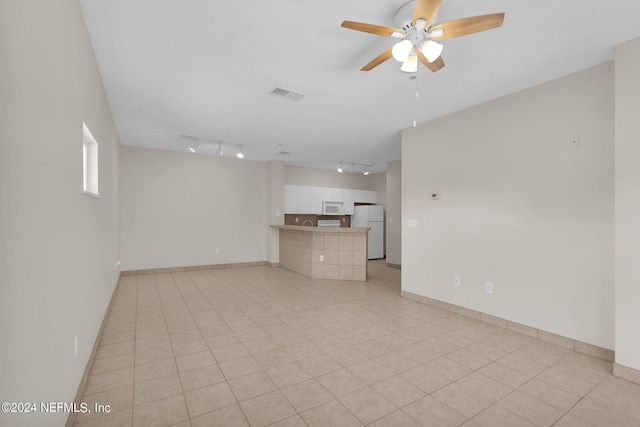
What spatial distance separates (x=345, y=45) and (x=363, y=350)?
2.80m

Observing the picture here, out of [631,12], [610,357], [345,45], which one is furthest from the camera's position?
[610,357]

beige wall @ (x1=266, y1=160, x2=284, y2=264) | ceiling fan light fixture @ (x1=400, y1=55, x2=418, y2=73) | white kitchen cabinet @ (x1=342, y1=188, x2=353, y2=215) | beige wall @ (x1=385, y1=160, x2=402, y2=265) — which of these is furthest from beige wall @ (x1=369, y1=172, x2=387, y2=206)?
ceiling fan light fixture @ (x1=400, y1=55, x2=418, y2=73)

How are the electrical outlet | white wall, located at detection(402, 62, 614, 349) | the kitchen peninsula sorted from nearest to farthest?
white wall, located at detection(402, 62, 614, 349) < the electrical outlet < the kitchen peninsula

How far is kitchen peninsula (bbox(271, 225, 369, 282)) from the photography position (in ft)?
19.4

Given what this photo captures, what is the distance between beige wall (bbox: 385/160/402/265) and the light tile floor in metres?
3.57

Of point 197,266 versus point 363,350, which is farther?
point 197,266

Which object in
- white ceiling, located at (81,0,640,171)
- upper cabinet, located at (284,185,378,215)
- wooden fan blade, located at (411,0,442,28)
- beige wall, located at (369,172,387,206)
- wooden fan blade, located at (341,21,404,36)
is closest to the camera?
wooden fan blade, located at (411,0,442,28)

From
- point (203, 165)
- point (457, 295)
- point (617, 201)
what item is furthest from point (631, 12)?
point (203, 165)

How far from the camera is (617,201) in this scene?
2.49m

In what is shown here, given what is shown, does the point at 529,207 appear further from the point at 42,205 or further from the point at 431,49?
the point at 42,205

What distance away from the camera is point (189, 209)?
6.79 m

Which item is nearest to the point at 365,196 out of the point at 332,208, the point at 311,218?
the point at 332,208

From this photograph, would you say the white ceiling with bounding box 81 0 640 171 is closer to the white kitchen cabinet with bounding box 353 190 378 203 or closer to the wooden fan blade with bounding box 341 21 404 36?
the wooden fan blade with bounding box 341 21 404 36

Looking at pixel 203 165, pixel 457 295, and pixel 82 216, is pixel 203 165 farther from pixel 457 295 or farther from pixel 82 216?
pixel 457 295
